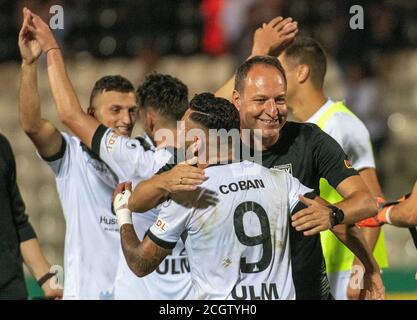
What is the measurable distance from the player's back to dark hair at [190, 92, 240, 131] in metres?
0.21

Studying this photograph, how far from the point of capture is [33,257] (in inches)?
266

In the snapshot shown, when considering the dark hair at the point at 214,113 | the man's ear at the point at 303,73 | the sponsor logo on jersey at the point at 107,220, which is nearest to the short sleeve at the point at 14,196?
the sponsor logo on jersey at the point at 107,220

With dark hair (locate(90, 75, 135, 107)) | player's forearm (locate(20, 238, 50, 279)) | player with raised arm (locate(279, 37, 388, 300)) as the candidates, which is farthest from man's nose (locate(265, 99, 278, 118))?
player's forearm (locate(20, 238, 50, 279))

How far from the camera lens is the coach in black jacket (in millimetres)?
6500

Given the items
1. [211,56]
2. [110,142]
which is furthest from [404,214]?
[211,56]

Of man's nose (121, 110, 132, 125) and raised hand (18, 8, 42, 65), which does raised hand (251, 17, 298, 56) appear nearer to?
man's nose (121, 110, 132, 125)

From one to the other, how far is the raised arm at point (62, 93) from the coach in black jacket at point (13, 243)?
2.45 feet

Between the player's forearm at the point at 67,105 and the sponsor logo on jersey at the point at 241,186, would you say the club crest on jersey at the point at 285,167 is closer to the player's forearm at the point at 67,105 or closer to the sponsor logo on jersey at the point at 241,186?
the sponsor logo on jersey at the point at 241,186

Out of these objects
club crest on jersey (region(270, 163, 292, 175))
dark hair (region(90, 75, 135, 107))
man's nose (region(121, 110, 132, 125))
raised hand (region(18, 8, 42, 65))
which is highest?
raised hand (region(18, 8, 42, 65))

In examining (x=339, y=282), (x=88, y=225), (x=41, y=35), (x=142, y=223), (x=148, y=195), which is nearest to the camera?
(x=148, y=195)

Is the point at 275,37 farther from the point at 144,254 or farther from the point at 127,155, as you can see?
the point at 144,254

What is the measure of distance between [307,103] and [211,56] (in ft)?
23.4

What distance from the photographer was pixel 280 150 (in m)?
5.57
